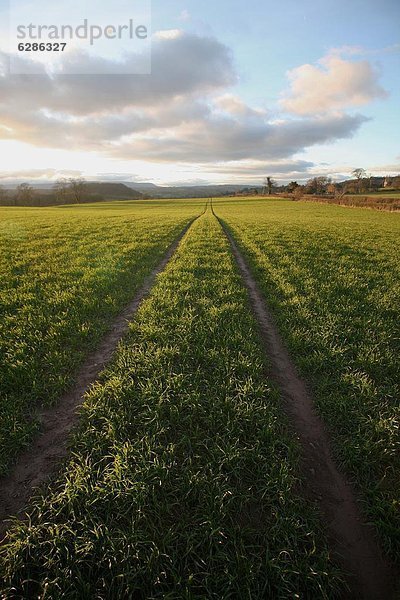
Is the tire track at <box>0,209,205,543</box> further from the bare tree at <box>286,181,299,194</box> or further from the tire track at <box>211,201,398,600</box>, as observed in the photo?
the bare tree at <box>286,181,299,194</box>

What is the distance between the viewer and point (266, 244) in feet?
55.3

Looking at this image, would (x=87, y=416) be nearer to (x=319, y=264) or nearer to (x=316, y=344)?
(x=316, y=344)

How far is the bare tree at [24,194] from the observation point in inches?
3898

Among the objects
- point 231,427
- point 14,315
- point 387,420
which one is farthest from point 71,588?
point 14,315

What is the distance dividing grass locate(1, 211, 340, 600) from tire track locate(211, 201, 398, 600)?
22 cm

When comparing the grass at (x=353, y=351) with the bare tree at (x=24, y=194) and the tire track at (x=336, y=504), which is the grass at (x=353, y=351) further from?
the bare tree at (x=24, y=194)

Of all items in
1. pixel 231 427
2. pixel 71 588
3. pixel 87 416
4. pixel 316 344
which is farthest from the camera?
pixel 316 344

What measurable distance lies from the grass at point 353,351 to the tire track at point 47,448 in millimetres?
3952

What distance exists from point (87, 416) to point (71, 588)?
6.81ft

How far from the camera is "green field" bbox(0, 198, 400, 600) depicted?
2.56 m

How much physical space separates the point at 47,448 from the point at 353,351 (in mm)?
5907

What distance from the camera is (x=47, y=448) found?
3857 millimetres

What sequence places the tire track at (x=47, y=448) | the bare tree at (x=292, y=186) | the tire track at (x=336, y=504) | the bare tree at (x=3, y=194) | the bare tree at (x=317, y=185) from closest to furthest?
the tire track at (x=336, y=504)
the tire track at (x=47, y=448)
the bare tree at (x=3, y=194)
the bare tree at (x=317, y=185)
the bare tree at (x=292, y=186)

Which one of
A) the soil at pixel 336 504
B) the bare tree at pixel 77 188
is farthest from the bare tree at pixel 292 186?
the soil at pixel 336 504
